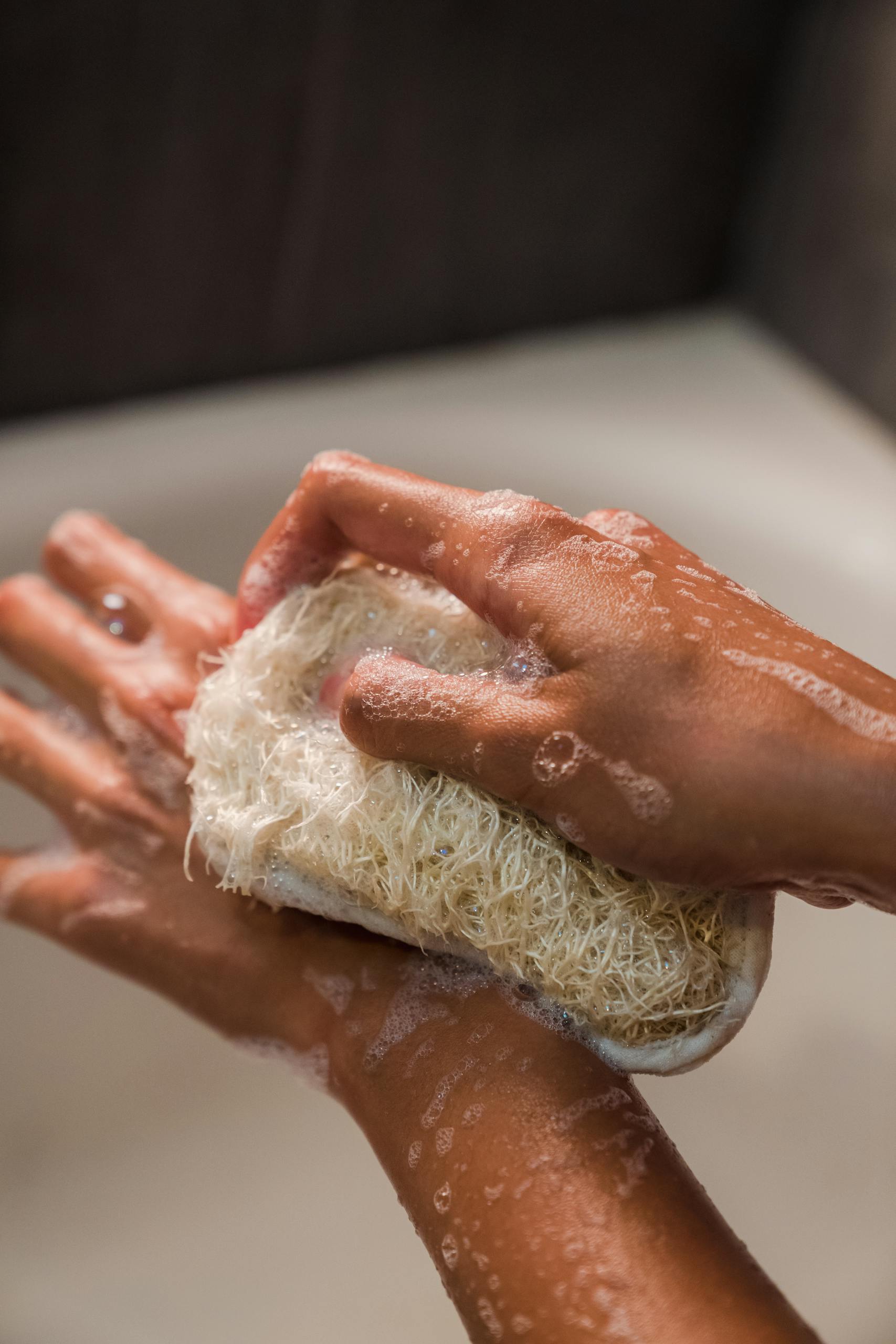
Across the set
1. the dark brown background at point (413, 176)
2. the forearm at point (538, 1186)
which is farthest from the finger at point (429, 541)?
the dark brown background at point (413, 176)

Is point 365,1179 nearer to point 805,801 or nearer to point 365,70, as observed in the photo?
point 805,801

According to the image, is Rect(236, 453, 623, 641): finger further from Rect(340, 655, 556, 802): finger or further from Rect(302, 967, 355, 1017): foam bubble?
Rect(302, 967, 355, 1017): foam bubble

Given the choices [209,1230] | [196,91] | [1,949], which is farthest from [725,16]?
[209,1230]

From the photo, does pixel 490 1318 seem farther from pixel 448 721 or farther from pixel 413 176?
pixel 413 176

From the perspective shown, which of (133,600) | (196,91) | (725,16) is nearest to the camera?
(133,600)

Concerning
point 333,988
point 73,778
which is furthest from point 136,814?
point 333,988

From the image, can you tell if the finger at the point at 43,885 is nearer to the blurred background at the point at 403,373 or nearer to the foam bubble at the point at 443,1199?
the blurred background at the point at 403,373
